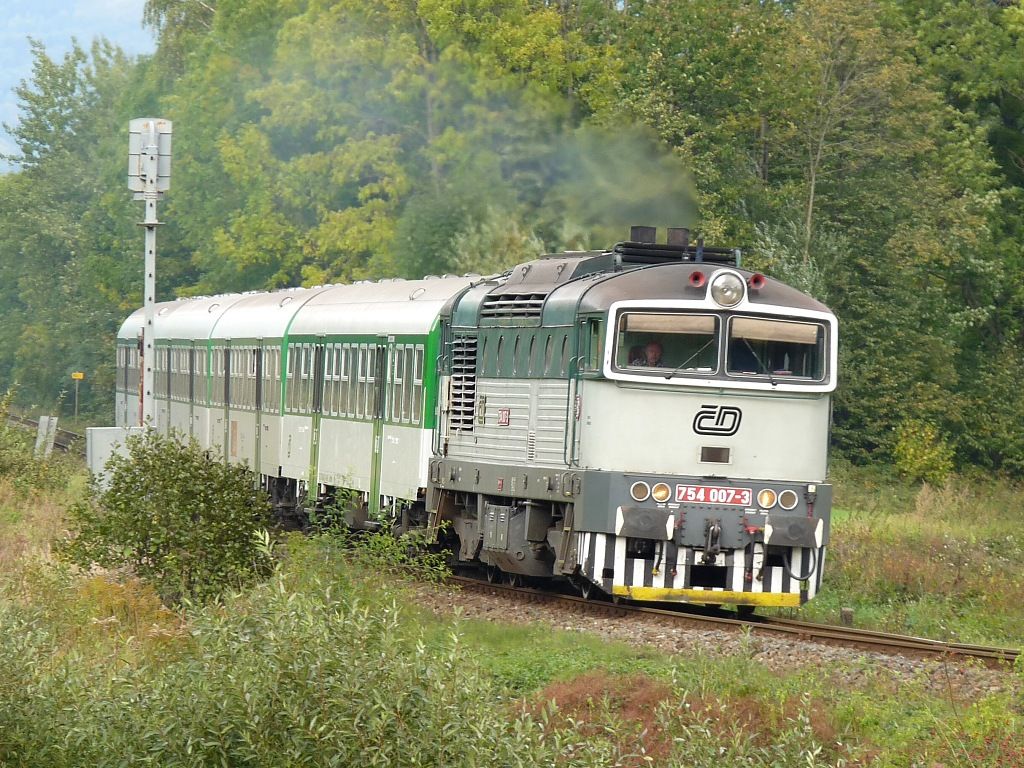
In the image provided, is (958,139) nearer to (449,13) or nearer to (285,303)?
(449,13)

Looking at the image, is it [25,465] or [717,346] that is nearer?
[717,346]

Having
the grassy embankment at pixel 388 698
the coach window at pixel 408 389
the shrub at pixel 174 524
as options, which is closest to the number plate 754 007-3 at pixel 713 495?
the grassy embankment at pixel 388 698

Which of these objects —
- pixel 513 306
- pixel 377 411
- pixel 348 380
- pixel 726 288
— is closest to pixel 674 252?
pixel 513 306

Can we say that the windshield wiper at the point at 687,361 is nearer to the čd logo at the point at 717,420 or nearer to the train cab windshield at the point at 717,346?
the train cab windshield at the point at 717,346

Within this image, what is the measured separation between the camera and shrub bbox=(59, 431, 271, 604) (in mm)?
16359

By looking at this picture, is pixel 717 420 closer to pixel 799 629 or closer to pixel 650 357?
pixel 650 357

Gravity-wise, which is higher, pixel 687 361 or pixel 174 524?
pixel 687 361

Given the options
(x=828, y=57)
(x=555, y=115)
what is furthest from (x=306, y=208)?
(x=828, y=57)

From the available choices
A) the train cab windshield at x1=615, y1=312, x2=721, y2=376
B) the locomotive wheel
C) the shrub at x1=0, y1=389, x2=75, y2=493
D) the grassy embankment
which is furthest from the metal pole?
the train cab windshield at x1=615, y1=312, x2=721, y2=376

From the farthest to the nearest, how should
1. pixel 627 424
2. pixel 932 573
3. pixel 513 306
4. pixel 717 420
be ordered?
pixel 932 573, pixel 513 306, pixel 717 420, pixel 627 424

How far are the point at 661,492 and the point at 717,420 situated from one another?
86 centimetres

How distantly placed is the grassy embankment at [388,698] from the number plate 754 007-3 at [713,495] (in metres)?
1.86

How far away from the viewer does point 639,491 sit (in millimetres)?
15734

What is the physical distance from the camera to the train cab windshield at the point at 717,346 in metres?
15.8
